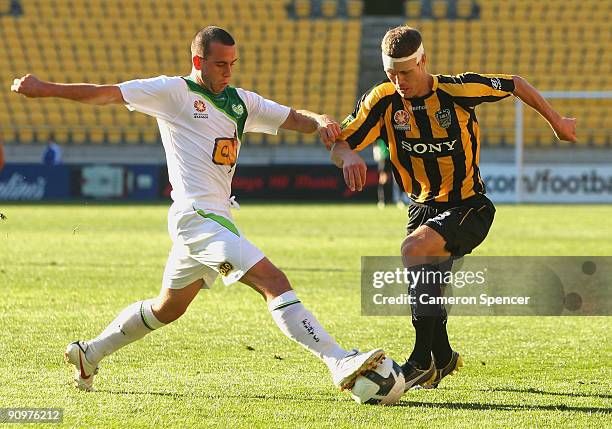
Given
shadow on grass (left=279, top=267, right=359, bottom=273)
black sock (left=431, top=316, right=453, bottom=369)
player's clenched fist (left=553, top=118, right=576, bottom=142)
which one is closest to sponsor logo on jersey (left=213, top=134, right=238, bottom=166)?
black sock (left=431, top=316, right=453, bottom=369)

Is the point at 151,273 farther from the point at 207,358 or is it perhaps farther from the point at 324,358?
the point at 324,358

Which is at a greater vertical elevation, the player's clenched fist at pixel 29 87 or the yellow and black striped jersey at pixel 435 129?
the player's clenched fist at pixel 29 87

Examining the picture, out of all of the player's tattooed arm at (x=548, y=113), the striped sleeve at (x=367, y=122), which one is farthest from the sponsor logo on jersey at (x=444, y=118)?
the player's tattooed arm at (x=548, y=113)

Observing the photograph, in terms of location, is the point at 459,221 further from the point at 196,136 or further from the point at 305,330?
the point at 196,136

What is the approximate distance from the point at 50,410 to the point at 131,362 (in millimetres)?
1387

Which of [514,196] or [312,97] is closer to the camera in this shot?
[514,196]

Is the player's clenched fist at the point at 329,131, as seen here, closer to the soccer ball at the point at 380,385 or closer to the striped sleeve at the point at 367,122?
the striped sleeve at the point at 367,122

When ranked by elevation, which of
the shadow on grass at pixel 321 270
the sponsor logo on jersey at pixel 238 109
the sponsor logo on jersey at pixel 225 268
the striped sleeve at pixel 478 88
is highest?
the striped sleeve at pixel 478 88

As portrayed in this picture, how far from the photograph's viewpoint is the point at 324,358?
5.22 m

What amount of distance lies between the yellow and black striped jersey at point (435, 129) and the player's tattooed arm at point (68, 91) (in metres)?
1.29

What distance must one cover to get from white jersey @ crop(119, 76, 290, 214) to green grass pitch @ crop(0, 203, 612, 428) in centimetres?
98

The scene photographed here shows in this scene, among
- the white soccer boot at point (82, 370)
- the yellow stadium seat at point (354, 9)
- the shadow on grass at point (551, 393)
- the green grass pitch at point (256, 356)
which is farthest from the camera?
the yellow stadium seat at point (354, 9)

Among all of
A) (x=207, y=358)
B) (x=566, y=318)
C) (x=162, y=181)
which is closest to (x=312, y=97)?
(x=162, y=181)

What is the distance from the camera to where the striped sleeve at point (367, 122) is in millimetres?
5883
